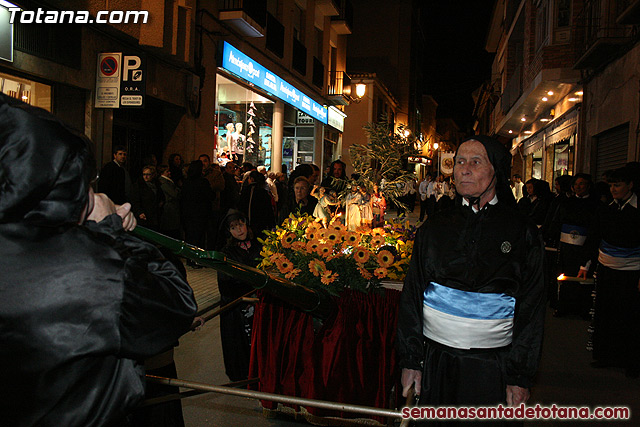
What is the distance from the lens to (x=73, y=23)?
328 inches

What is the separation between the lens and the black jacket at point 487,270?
242 cm

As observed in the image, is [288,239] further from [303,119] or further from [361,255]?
[303,119]

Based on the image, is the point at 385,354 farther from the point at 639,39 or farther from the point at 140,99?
the point at 639,39

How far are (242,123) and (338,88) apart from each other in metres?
10.9

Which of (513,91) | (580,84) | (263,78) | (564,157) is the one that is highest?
(513,91)

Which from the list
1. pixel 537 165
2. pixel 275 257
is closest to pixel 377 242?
pixel 275 257

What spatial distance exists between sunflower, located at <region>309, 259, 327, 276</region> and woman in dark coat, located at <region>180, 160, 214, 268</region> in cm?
588

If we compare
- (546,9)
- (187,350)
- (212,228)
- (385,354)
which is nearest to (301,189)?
(187,350)

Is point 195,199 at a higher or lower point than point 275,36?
lower

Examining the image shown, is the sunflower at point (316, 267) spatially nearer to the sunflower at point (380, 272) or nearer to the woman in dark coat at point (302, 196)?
the sunflower at point (380, 272)

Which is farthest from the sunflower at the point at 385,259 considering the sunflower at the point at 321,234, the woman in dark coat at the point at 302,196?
the woman in dark coat at the point at 302,196

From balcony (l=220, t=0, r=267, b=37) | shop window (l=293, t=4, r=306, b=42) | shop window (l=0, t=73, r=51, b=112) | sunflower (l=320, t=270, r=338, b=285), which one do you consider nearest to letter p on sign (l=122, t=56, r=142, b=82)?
shop window (l=0, t=73, r=51, b=112)

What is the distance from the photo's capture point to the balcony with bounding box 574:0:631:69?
10109 mm

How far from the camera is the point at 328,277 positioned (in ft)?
12.7
